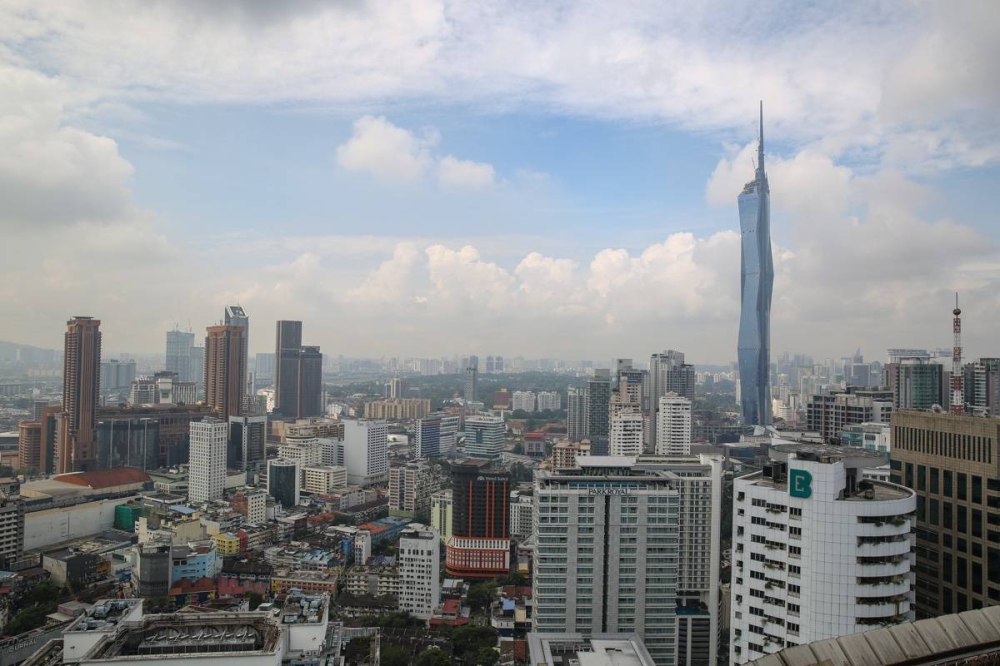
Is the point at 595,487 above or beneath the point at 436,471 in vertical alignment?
above

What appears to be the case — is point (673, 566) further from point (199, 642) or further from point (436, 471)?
point (436, 471)

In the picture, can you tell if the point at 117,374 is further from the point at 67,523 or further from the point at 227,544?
the point at 227,544

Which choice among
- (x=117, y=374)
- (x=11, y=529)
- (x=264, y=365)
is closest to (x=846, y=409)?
(x=11, y=529)

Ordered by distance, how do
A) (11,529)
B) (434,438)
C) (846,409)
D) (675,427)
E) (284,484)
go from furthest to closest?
1. (434,438)
2. (675,427)
3. (284,484)
4. (846,409)
5. (11,529)

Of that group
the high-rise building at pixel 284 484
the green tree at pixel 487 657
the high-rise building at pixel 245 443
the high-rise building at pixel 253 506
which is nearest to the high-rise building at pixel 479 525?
the green tree at pixel 487 657

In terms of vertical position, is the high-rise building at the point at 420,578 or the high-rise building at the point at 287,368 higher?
the high-rise building at the point at 287,368

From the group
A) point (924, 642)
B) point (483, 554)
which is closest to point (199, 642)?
point (924, 642)

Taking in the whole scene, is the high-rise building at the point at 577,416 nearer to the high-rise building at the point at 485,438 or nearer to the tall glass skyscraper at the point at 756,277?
the high-rise building at the point at 485,438
